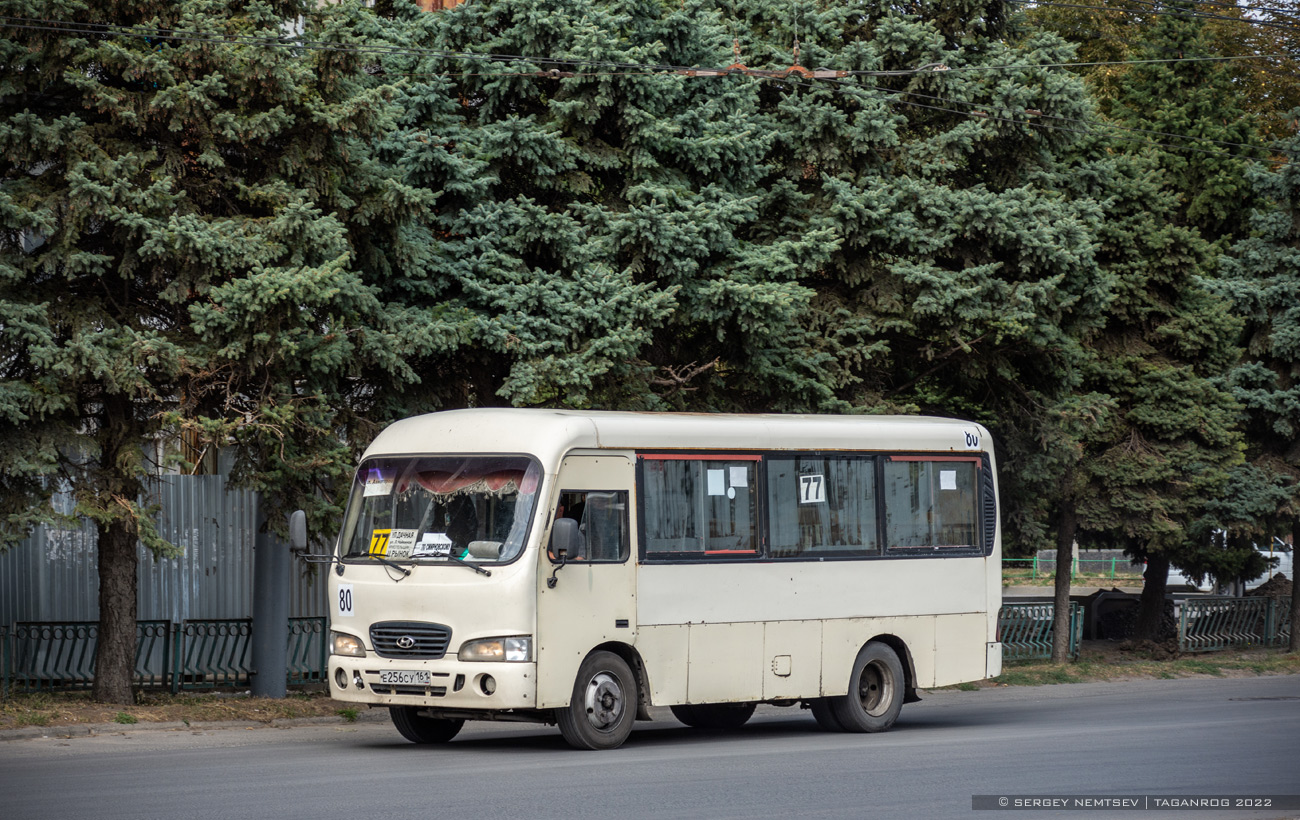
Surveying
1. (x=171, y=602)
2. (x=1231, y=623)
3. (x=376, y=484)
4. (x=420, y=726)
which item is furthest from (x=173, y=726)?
(x=1231, y=623)

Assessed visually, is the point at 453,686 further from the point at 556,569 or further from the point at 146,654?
the point at 146,654

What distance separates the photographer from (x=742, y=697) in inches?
588

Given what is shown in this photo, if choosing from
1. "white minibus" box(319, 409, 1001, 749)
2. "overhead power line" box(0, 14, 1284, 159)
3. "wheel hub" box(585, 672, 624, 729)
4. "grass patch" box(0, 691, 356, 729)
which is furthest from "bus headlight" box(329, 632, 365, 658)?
"overhead power line" box(0, 14, 1284, 159)

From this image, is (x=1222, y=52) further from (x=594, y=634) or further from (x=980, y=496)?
(x=594, y=634)

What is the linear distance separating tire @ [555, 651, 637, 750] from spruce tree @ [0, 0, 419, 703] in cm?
397

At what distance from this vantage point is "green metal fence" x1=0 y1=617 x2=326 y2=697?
18016 mm

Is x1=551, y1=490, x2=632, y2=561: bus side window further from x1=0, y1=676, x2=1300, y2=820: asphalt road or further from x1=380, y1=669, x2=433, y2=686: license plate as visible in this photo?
x1=0, y1=676, x2=1300, y2=820: asphalt road

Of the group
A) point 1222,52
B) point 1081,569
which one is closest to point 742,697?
point 1222,52

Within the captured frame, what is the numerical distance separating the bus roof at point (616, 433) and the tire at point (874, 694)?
80.0 inches

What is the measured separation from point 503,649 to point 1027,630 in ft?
57.0

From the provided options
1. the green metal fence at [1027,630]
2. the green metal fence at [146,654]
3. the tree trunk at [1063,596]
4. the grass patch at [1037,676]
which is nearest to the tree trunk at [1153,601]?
the green metal fence at [1027,630]

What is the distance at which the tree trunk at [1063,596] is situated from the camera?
2784 centimetres

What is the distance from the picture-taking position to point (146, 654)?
1847 cm

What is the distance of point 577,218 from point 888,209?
4.44 meters
